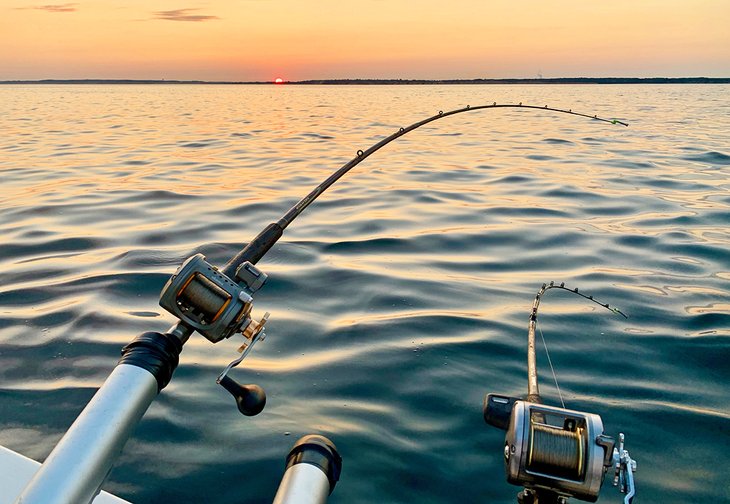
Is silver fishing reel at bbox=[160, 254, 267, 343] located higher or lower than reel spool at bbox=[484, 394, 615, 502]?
higher

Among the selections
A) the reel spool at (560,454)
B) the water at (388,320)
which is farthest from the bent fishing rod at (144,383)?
the water at (388,320)

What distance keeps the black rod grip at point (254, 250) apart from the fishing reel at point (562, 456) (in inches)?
41.7

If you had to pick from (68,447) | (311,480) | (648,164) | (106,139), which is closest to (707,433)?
(311,480)

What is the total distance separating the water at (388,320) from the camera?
3.04m

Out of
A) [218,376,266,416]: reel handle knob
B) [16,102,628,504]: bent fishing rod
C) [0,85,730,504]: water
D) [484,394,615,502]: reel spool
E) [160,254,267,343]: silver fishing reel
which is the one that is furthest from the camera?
[0,85,730,504]: water

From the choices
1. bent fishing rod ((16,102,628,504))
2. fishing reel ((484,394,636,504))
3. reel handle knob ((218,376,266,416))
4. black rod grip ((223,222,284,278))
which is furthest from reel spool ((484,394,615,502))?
black rod grip ((223,222,284,278))

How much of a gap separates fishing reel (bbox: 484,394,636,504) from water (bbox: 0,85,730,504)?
1.09 metres

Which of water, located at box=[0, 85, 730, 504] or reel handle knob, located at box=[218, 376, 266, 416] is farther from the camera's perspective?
water, located at box=[0, 85, 730, 504]

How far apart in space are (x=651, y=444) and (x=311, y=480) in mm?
2058

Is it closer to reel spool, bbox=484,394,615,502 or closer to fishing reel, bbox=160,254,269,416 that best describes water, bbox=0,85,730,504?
fishing reel, bbox=160,254,269,416

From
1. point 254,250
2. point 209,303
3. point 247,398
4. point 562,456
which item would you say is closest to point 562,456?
point 562,456

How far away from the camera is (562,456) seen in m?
1.70

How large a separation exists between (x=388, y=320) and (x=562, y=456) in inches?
122

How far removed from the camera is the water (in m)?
3.04
